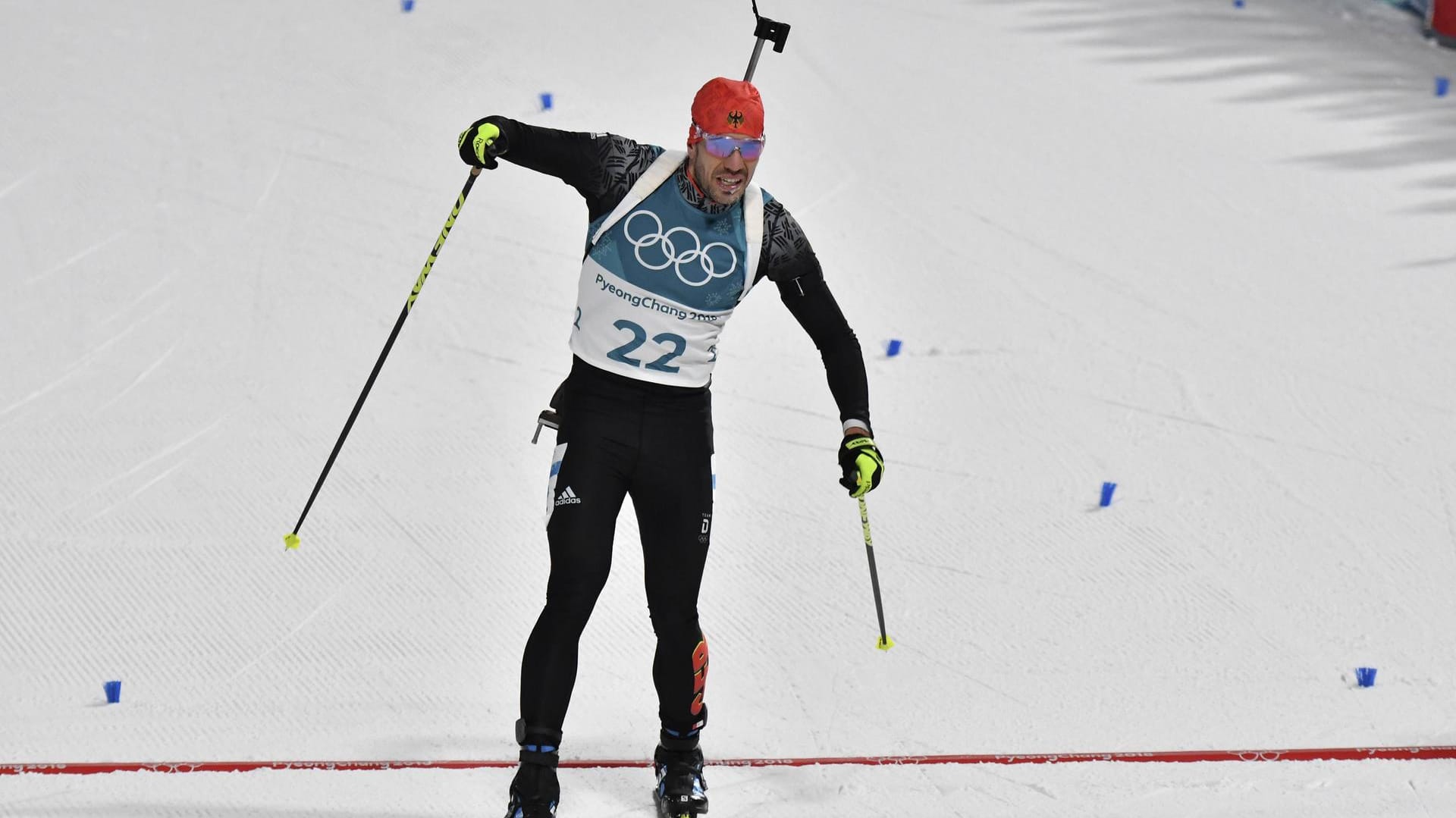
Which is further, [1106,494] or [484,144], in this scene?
[1106,494]

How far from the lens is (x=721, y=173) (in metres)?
3.82

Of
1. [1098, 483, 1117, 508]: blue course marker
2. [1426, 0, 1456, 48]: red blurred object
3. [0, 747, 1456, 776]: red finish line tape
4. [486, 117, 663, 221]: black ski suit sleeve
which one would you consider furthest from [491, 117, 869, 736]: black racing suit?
[1426, 0, 1456, 48]: red blurred object

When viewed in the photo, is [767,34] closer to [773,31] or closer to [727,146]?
[773,31]

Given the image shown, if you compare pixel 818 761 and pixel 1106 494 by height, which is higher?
pixel 1106 494

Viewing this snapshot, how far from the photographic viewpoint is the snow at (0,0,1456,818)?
465cm

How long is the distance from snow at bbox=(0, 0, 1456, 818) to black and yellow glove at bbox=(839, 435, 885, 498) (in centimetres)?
86

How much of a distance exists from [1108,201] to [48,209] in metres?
5.08

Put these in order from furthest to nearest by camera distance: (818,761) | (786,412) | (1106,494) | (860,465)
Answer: (786,412)
(1106,494)
(818,761)
(860,465)

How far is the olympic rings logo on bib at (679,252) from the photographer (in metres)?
3.84

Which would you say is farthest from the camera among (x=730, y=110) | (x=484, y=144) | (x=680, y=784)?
(x=680, y=784)

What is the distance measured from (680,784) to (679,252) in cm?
132

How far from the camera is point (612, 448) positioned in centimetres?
392

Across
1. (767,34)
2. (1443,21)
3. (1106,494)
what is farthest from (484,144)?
(1443,21)

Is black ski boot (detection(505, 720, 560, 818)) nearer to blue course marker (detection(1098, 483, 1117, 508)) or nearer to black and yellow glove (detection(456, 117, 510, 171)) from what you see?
black and yellow glove (detection(456, 117, 510, 171))
